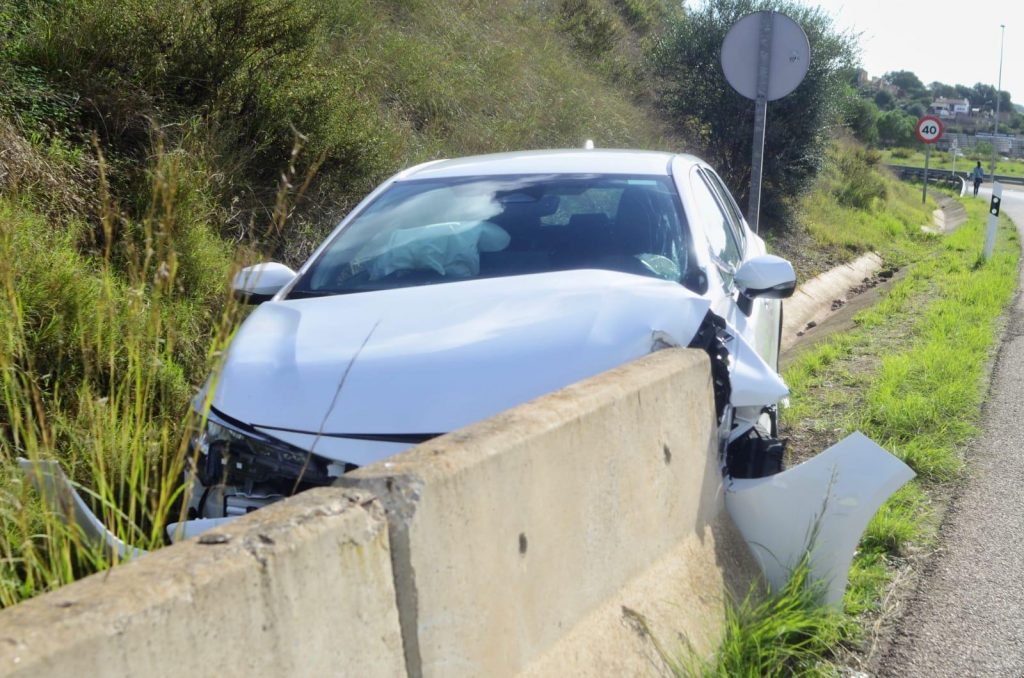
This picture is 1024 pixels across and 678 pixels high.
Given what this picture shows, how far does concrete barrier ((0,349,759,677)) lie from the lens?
1.77 metres

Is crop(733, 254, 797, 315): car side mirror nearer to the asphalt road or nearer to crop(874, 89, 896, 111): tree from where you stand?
the asphalt road

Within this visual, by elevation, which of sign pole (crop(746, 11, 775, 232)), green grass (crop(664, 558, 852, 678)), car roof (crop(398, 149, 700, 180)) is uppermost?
sign pole (crop(746, 11, 775, 232))

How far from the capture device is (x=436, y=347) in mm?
3672

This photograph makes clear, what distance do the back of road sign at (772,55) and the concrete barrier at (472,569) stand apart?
633cm

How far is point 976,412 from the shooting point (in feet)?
23.9

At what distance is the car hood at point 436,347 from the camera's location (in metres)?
3.42

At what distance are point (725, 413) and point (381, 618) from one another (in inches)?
82.4

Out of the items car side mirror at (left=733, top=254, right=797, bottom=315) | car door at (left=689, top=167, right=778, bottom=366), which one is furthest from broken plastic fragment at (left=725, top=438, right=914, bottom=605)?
car side mirror at (left=733, top=254, right=797, bottom=315)

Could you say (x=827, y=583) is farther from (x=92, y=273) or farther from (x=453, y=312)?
(x=92, y=273)

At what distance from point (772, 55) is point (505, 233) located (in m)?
5.36

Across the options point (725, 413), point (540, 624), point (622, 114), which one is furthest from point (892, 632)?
point (622, 114)

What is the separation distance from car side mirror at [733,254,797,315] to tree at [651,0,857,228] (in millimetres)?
13649

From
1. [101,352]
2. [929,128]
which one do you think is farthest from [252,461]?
[929,128]

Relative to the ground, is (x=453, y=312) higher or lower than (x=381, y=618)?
higher
